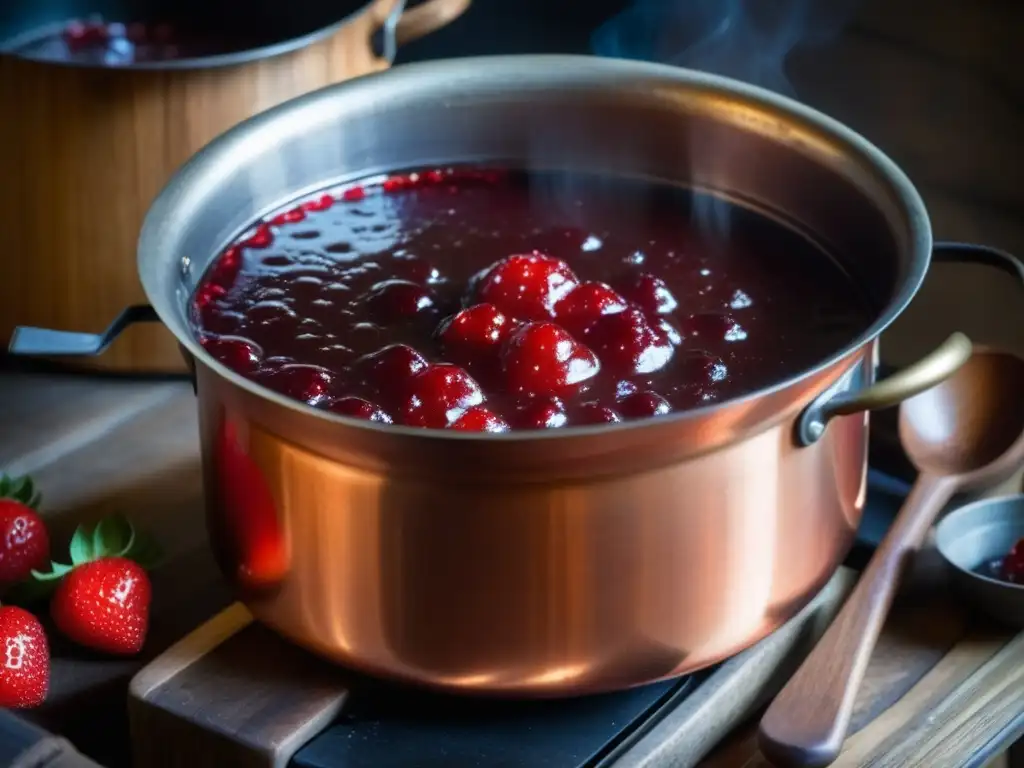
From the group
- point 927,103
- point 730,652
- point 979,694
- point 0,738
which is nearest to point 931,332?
point 927,103

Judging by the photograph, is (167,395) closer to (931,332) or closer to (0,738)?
(0,738)

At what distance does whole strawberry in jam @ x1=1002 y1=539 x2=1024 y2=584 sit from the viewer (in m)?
1.23

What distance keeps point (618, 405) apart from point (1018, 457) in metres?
0.45

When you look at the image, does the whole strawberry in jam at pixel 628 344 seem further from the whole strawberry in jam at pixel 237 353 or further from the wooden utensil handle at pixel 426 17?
the wooden utensil handle at pixel 426 17

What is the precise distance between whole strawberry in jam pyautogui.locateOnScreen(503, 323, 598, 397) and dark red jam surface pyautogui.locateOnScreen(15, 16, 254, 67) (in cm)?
81

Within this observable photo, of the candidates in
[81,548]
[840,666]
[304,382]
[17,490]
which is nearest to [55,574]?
[81,548]

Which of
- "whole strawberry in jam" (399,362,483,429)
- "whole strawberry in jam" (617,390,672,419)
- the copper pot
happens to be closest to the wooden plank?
the copper pot

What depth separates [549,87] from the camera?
138 centimetres

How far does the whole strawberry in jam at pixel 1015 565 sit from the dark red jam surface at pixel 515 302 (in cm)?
24

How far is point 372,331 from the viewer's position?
1.20 m

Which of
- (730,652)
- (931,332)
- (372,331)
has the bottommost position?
(931,332)

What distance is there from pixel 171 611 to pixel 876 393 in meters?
0.62

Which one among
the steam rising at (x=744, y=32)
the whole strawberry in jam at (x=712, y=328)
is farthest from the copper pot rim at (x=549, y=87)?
the steam rising at (x=744, y=32)

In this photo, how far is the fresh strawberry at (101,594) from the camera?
116 centimetres
